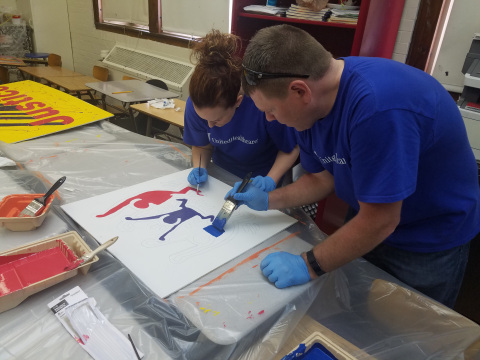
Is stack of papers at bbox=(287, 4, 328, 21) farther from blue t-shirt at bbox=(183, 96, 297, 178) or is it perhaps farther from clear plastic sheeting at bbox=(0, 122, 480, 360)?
clear plastic sheeting at bbox=(0, 122, 480, 360)

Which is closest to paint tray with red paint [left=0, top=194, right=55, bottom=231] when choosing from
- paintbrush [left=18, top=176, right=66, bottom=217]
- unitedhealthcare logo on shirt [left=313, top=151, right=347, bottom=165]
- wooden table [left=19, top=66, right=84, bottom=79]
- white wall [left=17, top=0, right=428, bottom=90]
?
paintbrush [left=18, top=176, right=66, bottom=217]

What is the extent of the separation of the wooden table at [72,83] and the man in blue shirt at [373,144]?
3.26 m

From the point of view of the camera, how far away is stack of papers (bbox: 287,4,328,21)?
6.26ft

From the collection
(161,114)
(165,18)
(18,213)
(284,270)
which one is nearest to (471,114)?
(284,270)

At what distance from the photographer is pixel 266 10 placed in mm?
2102

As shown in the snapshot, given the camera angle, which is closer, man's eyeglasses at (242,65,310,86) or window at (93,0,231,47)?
man's eyeglasses at (242,65,310,86)

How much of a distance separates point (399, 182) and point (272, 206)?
42cm

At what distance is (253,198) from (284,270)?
0.28 m

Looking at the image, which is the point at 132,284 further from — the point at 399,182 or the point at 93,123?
the point at 93,123

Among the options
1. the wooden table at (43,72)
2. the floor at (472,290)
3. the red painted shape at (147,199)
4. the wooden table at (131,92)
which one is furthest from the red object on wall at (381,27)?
the wooden table at (43,72)

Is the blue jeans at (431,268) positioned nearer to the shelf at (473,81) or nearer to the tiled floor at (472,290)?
the tiled floor at (472,290)

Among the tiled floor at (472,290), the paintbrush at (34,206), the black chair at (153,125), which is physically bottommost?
the tiled floor at (472,290)

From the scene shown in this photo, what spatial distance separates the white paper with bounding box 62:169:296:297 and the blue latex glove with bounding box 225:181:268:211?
0.09ft

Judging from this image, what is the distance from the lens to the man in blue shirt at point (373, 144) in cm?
66
